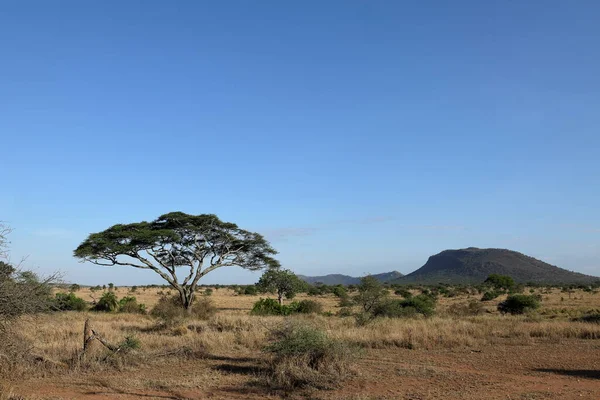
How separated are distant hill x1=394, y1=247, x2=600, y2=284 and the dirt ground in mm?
93842

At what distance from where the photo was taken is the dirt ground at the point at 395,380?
10.1m

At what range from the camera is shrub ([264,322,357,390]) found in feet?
36.2

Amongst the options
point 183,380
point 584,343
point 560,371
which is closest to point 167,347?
point 183,380

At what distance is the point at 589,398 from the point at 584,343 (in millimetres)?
8220

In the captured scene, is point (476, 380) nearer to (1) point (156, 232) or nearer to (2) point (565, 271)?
(1) point (156, 232)

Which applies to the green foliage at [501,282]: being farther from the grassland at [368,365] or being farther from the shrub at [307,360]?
the shrub at [307,360]

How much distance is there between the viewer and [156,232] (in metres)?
30.1

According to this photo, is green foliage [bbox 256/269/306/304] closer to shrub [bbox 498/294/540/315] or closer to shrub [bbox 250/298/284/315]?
shrub [bbox 250/298/284/315]

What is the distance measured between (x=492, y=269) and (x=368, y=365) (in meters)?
114

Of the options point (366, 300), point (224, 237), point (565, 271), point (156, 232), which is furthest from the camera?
point (565, 271)

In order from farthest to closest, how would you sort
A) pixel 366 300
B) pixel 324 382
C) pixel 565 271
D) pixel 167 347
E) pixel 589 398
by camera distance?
pixel 565 271
pixel 366 300
pixel 167 347
pixel 324 382
pixel 589 398

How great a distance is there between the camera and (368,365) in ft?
43.0

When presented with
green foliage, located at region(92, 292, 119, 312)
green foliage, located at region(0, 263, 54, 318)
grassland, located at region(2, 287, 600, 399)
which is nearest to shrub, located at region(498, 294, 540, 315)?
grassland, located at region(2, 287, 600, 399)

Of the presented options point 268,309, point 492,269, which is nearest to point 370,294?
point 268,309
